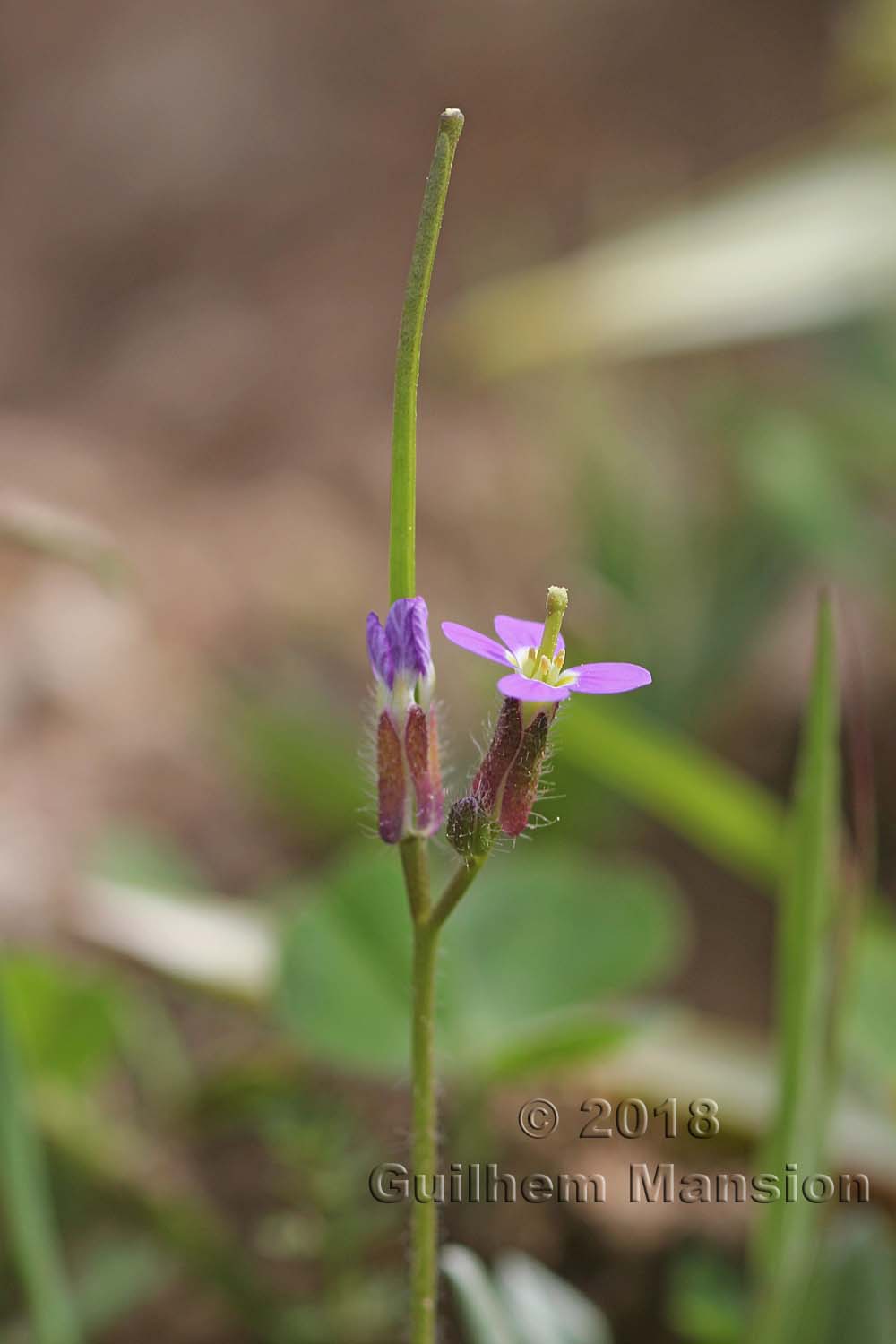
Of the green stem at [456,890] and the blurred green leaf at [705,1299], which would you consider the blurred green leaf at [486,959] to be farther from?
the green stem at [456,890]

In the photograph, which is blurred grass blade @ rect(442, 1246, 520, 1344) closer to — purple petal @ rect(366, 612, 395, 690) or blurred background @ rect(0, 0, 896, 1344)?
blurred background @ rect(0, 0, 896, 1344)

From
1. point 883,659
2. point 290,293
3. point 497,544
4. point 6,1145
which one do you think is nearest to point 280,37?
point 290,293

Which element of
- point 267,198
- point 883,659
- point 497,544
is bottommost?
point 883,659

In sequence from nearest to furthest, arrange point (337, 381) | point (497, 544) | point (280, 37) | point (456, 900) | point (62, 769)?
point (456, 900) → point (62, 769) → point (497, 544) → point (337, 381) → point (280, 37)

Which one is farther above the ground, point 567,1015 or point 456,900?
point 456,900

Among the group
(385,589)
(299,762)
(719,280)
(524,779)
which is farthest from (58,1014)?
(719,280)

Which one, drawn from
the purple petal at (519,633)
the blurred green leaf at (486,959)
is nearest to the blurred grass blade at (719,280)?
the blurred green leaf at (486,959)

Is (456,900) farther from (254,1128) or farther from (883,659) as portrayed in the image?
(883,659)
